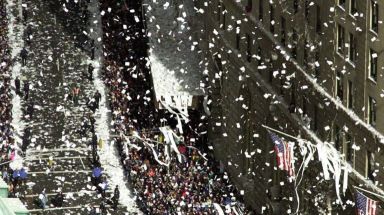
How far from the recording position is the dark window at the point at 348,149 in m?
95.2

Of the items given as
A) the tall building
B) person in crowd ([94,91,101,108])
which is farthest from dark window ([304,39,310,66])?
person in crowd ([94,91,101,108])

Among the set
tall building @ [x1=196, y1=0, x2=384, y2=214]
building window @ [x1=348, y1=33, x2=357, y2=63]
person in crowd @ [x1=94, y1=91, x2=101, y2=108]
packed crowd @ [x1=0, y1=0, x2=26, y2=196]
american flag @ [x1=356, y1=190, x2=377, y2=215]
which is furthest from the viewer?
person in crowd @ [x1=94, y1=91, x2=101, y2=108]

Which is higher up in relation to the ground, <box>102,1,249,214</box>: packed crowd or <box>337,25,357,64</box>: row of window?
<box>337,25,357,64</box>: row of window

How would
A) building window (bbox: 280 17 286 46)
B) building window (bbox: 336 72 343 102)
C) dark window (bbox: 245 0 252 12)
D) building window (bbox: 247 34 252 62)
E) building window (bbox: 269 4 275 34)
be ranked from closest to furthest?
building window (bbox: 336 72 343 102) < building window (bbox: 280 17 286 46) < building window (bbox: 269 4 275 34) < building window (bbox: 247 34 252 62) < dark window (bbox: 245 0 252 12)

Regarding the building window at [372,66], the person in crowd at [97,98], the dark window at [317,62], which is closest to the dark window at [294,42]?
the dark window at [317,62]

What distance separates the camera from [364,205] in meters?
91.3

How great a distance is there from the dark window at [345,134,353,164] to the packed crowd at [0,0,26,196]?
2077 cm

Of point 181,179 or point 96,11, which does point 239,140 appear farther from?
point 96,11

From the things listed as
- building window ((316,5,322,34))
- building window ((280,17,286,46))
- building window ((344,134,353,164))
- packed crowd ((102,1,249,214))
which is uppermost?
building window ((316,5,322,34))

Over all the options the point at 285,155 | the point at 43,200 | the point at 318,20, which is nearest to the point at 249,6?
the point at 318,20

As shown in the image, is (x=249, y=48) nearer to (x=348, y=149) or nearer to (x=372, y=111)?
(x=348, y=149)

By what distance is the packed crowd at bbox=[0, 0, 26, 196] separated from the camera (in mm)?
112375

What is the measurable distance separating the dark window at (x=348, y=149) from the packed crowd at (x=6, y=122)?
2077 cm

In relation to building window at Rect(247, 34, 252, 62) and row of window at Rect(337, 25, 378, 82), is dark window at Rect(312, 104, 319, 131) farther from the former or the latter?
building window at Rect(247, 34, 252, 62)
